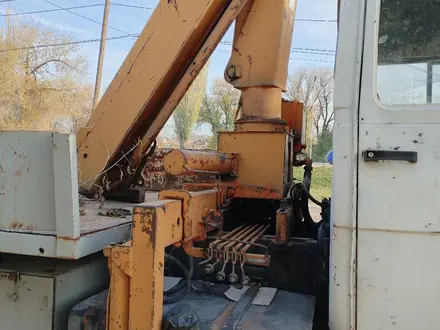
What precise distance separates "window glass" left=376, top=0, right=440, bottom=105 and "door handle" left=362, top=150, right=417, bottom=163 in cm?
22

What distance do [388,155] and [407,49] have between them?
18.3 inches

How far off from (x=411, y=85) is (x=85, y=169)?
7.09ft

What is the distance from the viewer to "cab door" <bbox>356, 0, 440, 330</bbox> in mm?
1665

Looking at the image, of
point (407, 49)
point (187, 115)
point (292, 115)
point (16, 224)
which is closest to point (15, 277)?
point (16, 224)

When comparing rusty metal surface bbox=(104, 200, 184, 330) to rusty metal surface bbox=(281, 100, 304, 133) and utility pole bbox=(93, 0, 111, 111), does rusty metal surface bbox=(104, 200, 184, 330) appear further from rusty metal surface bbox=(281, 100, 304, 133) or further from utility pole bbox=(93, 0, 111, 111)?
utility pole bbox=(93, 0, 111, 111)

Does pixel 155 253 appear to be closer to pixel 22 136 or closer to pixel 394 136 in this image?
pixel 22 136

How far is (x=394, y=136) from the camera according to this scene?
1.70m

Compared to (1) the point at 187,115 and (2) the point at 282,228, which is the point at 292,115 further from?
(1) the point at 187,115

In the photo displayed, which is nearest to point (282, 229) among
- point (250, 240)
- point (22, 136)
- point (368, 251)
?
point (250, 240)

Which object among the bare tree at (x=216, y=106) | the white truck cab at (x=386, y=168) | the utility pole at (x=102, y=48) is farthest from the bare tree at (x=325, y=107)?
the bare tree at (x=216, y=106)

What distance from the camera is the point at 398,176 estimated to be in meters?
1.69

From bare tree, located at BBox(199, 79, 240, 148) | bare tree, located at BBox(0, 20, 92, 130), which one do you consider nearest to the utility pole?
bare tree, located at BBox(0, 20, 92, 130)

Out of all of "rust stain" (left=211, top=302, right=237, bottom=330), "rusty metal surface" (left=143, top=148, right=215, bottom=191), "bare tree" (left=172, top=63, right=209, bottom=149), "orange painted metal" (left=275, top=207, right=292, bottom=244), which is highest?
"bare tree" (left=172, top=63, right=209, bottom=149)

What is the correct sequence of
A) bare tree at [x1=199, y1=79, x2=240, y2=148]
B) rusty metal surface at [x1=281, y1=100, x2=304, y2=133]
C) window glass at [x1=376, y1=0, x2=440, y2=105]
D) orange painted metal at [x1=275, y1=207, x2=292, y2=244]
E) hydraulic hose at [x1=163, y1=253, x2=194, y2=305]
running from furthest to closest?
bare tree at [x1=199, y1=79, x2=240, y2=148]
rusty metal surface at [x1=281, y1=100, x2=304, y2=133]
orange painted metal at [x1=275, y1=207, x2=292, y2=244]
hydraulic hose at [x1=163, y1=253, x2=194, y2=305]
window glass at [x1=376, y1=0, x2=440, y2=105]
